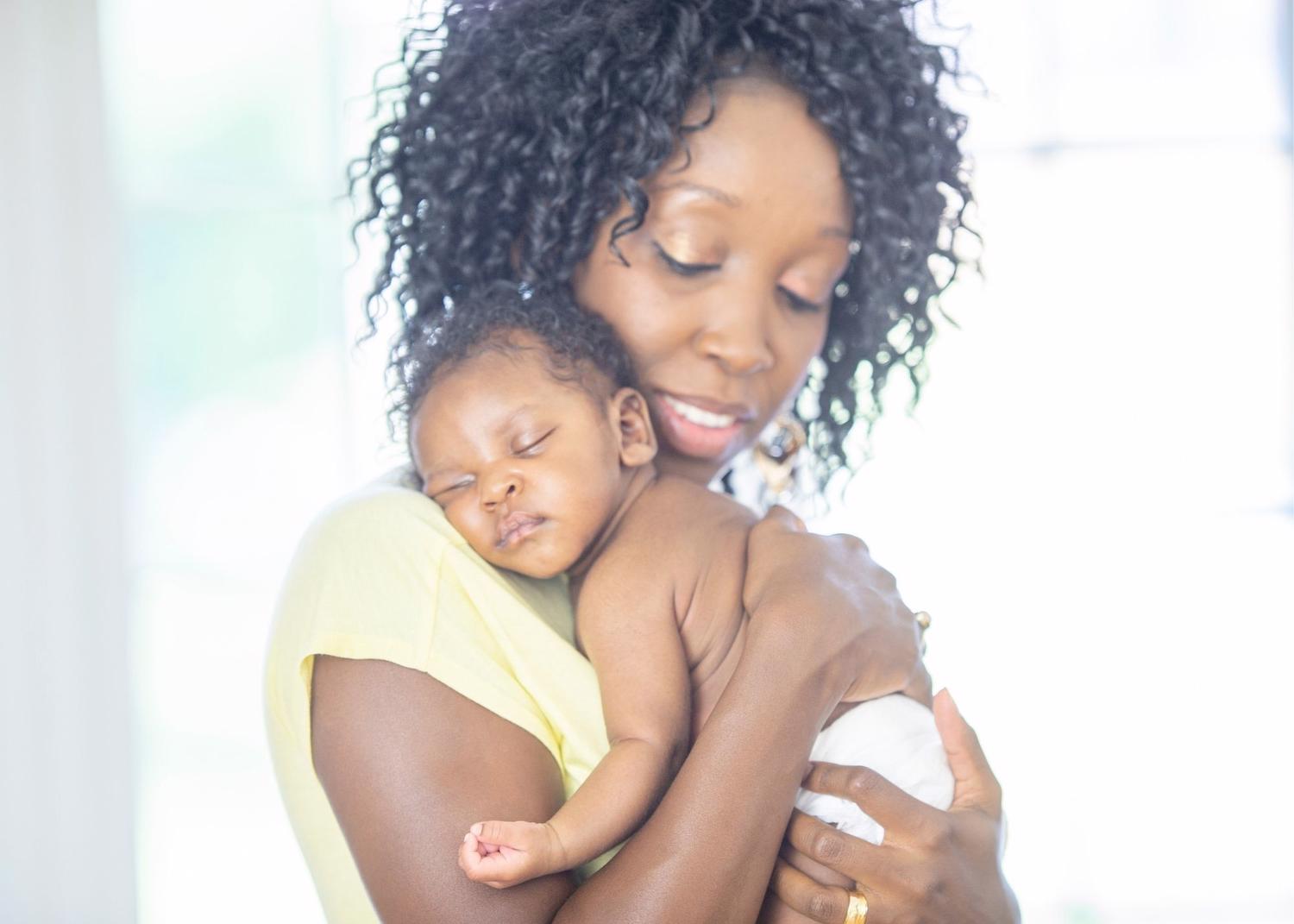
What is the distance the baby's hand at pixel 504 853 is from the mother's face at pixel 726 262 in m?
0.58

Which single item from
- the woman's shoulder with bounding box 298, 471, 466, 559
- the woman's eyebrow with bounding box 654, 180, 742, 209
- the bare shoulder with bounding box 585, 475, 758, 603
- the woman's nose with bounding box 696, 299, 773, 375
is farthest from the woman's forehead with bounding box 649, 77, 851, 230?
the woman's shoulder with bounding box 298, 471, 466, 559

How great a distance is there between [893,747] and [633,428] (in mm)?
429

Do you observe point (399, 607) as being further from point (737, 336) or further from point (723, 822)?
point (737, 336)

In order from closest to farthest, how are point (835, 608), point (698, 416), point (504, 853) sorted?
point (504, 853) < point (835, 608) < point (698, 416)

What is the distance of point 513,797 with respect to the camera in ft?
3.24

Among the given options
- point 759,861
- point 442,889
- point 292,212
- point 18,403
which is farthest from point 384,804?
point 292,212

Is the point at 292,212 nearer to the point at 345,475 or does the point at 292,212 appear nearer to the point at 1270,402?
the point at 345,475

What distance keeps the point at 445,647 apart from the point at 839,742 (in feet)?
1.33

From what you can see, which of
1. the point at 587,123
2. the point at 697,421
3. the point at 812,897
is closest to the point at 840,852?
the point at 812,897

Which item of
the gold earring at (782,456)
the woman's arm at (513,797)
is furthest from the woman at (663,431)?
the gold earring at (782,456)

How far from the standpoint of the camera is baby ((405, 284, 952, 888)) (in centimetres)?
110

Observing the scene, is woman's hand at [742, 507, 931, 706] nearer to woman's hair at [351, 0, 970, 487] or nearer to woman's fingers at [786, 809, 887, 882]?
woman's fingers at [786, 809, 887, 882]

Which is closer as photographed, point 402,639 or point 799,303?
point 402,639

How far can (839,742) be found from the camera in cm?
118
